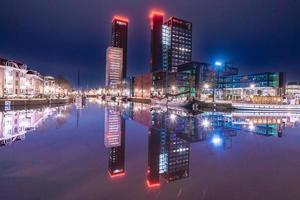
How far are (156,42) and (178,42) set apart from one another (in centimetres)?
1746

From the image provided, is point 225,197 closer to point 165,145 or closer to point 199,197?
point 199,197

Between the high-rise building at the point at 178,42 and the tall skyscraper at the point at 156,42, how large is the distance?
586cm

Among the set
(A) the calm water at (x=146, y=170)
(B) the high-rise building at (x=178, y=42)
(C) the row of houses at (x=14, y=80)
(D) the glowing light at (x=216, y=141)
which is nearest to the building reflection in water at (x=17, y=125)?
(A) the calm water at (x=146, y=170)

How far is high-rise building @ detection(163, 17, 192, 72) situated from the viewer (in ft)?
596

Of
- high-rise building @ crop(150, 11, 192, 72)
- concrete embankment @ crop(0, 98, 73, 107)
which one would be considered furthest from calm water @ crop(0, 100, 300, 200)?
high-rise building @ crop(150, 11, 192, 72)

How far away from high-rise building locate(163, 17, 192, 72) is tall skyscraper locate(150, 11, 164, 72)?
19.2ft

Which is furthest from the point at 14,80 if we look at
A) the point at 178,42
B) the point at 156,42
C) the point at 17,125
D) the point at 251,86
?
the point at 178,42

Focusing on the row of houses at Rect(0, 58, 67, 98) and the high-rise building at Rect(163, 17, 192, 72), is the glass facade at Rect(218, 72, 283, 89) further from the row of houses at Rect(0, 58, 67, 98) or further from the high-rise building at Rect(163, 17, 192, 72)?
the row of houses at Rect(0, 58, 67, 98)

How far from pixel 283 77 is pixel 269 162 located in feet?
361

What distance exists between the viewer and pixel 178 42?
18425cm

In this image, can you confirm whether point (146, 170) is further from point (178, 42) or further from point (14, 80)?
point (178, 42)

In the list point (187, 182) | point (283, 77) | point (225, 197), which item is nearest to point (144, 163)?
point (187, 182)

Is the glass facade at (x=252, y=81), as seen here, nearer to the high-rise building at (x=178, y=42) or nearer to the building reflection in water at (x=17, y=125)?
the high-rise building at (x=178, y=42)

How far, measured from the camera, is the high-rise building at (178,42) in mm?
181750
